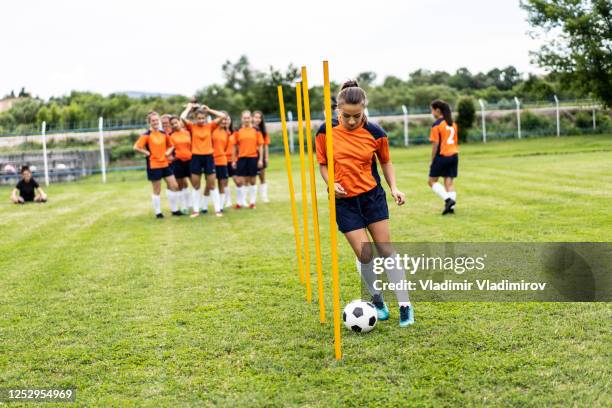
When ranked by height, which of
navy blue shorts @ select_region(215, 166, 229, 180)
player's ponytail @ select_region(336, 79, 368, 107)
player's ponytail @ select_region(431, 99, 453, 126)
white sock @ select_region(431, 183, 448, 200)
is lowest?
white sock @ select_region(431, 183, 448, 200)

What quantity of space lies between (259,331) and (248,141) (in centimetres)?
1013

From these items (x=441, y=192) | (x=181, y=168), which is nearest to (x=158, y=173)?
(x=181, y=168)

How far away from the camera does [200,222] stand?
13750 millimetres

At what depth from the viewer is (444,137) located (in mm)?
12656

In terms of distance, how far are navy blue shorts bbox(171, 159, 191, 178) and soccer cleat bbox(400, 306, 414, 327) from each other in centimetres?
996

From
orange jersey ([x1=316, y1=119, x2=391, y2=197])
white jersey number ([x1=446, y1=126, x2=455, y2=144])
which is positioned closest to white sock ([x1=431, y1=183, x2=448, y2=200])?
white jersey number ([x1=446, y1=126, x2=455, y2=144])

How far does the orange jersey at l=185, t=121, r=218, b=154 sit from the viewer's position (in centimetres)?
1438

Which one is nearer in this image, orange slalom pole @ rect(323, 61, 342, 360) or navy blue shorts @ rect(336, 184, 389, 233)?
orange slalom pole @ rect(323, 61, 342, 360)

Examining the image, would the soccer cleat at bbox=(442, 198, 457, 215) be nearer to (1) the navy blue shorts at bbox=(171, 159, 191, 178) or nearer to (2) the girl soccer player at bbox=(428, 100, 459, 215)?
(2) the girl soccer player at bbox=(428, 100, 459, 215)

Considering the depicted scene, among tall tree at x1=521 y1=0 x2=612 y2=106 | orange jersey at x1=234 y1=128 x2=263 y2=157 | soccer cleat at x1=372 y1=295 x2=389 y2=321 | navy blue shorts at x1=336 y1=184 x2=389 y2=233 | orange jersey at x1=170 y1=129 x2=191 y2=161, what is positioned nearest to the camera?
navy blue shorts at x1=336 y1=184 x2=389 y2=233

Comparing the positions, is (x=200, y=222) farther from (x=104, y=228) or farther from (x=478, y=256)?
(x=478, y=256)

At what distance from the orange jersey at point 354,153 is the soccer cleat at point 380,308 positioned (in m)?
1.05

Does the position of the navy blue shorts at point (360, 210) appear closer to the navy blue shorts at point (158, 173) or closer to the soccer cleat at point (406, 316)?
the soccer cleat at point (406, 316)

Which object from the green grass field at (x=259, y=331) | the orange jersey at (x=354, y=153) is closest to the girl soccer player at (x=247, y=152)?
the green grass field at (x=259, y=331)
